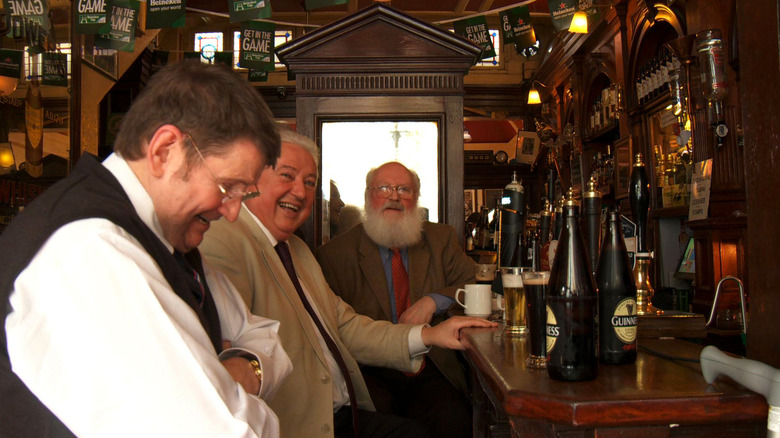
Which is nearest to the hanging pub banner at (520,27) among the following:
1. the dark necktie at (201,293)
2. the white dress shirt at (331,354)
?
the white dress shirt at (331,354)

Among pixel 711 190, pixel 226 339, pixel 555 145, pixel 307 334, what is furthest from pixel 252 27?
pixel 226 339

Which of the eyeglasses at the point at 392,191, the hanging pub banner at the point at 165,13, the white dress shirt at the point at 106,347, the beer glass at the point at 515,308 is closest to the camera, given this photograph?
the white dress shirt at the point at 106,347

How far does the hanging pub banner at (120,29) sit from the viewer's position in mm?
5641

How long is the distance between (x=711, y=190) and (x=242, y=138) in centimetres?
422

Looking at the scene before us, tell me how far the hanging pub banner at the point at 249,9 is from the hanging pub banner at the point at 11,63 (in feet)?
5.48

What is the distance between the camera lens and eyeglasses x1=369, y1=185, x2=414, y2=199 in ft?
10.7

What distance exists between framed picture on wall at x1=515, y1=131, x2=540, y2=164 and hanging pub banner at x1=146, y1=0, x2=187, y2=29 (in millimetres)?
5671

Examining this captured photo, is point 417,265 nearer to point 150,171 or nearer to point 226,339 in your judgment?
point 226,339

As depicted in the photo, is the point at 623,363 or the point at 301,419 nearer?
the point at 623,363

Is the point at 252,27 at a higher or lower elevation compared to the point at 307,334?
higher

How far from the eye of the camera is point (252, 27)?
727cm

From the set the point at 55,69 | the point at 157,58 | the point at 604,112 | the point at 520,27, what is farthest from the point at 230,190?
the point at 157,58

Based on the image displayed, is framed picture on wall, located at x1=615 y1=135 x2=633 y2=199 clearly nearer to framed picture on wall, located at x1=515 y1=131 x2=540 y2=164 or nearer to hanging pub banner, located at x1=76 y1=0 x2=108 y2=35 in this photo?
framed picture on wall, located at x1=515 y1=131 x2=540 y2=164

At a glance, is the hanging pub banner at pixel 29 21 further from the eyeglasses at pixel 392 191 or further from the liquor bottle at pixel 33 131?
the eyeglasses at pixel 392 191
